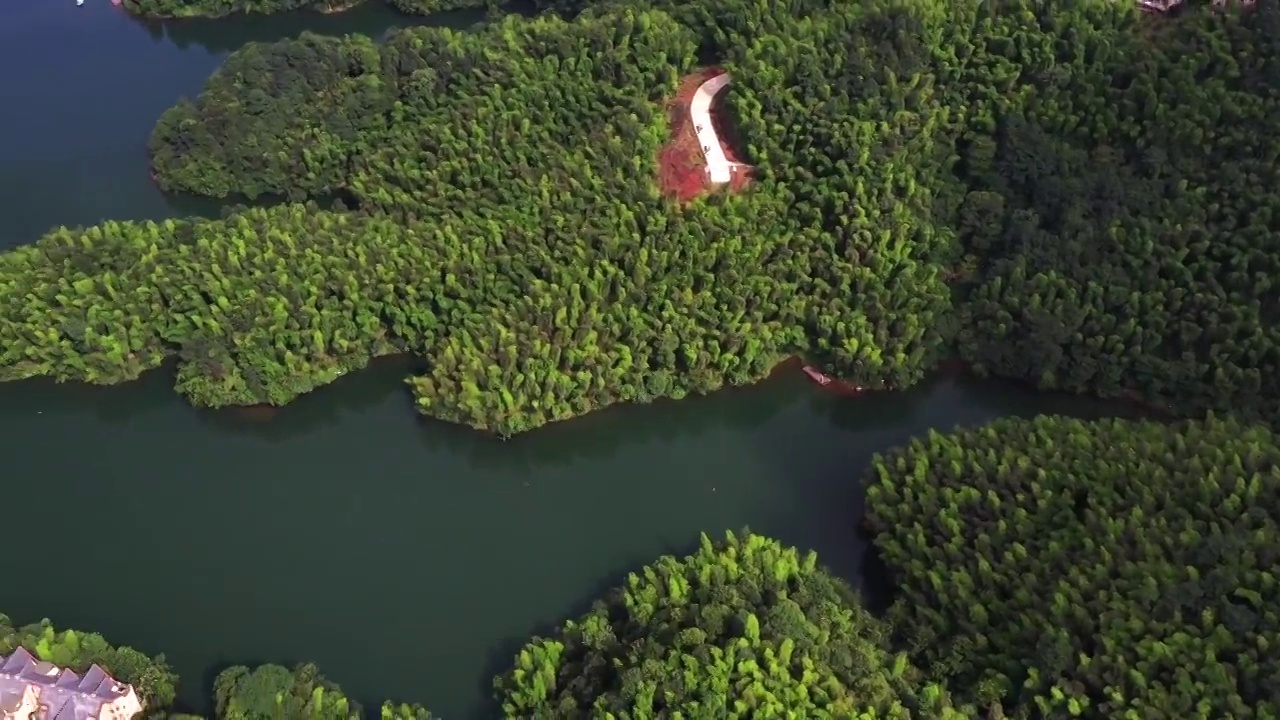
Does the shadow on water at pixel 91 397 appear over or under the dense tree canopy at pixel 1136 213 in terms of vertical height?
under

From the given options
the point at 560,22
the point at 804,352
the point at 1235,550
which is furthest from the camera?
the point at 560,22

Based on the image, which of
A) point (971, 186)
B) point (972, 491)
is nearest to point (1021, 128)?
point (971, 186)

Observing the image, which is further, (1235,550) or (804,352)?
(804,352)

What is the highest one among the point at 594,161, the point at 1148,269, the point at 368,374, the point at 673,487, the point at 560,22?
the point at 560,22

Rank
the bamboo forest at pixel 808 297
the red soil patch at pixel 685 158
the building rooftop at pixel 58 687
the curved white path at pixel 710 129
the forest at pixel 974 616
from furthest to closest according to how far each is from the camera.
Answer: the curved white path at pixel 710 129, the red soil patch at pixel 685 158, the bamboo forest at pixel 808 297, the building rooftop at pixel 58 687, the forest at pixel 974 616

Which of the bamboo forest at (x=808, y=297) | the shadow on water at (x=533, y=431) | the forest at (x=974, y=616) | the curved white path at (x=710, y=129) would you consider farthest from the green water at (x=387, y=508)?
the curved white path at (x=710, y=129)

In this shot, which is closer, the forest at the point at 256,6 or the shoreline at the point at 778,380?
the shoreline at the point at 778,380

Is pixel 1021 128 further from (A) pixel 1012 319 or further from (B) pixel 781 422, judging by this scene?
(B) pixel 781 422

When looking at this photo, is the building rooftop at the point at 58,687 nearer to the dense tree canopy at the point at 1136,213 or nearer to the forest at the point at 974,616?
the forest at the point at 974,616
